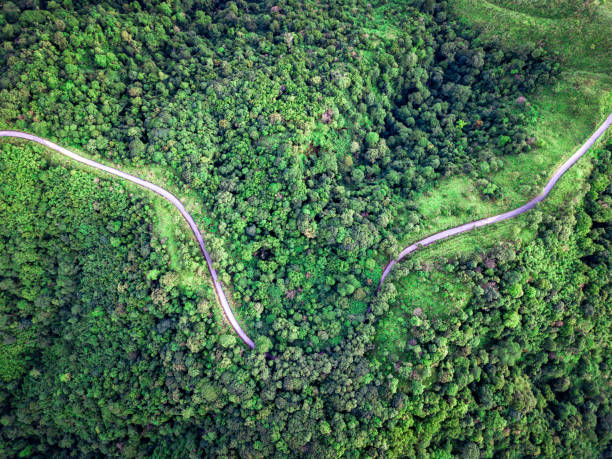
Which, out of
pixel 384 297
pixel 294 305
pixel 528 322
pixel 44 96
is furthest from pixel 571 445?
pixel 44 96

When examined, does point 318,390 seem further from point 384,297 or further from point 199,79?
point 199,79

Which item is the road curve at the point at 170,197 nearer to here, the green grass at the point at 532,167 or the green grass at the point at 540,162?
the green grass at the point at 532,167

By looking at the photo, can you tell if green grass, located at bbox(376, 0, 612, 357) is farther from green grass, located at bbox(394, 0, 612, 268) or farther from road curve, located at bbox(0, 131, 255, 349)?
road curve, located at bbox(0, 131, 255, 349)

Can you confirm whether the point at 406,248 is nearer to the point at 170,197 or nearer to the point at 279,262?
the point at 279,262

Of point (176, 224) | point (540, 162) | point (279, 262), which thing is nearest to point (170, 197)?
point (176, 224)

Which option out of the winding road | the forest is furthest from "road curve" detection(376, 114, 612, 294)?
the forest
